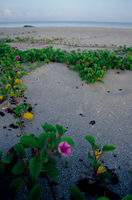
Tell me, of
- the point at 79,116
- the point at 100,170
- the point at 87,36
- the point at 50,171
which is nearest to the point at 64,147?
the point at 50,171

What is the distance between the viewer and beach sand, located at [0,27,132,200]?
119 centimetres

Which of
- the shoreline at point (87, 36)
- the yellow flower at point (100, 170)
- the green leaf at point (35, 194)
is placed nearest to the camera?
the green leaf at point (35, 194)

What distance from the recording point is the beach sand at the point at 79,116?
119cm

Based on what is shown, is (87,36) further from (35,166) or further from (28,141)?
(35,166)

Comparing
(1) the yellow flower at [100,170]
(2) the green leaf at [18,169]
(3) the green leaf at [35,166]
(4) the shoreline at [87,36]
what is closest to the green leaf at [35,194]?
(3) the green leaf at [35,166]

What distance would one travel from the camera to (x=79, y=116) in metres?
1.87

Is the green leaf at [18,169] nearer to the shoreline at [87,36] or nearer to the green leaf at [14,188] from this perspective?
the green leaf at [14,188]

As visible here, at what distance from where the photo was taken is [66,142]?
1.07 meters

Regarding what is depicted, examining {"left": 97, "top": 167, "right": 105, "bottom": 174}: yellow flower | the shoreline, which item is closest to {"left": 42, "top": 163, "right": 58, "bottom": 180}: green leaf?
{"left": 97, "top": 167, "right": 105, "bottom": 174}: yellow flower

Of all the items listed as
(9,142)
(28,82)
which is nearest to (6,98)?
(28,82)

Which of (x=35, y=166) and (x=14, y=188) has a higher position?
(x=35, y=166)

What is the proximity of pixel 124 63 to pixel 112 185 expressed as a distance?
8.83 feet

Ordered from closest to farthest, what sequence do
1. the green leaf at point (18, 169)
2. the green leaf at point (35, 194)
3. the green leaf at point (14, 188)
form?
the green leaf at point (35, 194) < the green leaf at point (14, 188) < the green leaf at point (18, 169)

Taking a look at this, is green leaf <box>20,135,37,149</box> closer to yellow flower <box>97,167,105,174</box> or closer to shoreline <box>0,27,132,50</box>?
yellow flower <box>97,167,105,174</box>
